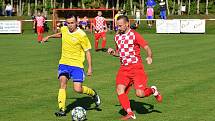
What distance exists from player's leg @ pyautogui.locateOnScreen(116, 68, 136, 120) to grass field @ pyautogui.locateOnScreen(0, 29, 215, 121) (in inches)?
10.4

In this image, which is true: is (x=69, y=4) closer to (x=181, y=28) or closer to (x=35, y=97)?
(x=181, y=28)

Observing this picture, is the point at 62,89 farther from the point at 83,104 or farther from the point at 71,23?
the point at 83,104

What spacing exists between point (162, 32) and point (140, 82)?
34613 mm

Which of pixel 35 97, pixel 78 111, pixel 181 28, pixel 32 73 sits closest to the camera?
pixel 78 111

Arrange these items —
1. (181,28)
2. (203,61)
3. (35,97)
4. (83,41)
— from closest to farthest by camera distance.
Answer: (83,41), (35,97), (203,61), (181,28)

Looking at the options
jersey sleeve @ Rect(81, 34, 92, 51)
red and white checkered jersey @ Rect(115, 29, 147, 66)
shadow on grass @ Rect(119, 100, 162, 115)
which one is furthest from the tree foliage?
red and white checkered jersey @ Rect(115, 29, 147, 66)

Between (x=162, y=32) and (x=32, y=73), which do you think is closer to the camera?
(x=32, y=73)

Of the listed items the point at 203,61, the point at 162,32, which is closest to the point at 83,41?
the point at 203,61

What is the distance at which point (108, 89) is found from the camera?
568 inches

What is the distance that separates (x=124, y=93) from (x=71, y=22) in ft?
5.89

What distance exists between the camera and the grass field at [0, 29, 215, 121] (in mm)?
10938

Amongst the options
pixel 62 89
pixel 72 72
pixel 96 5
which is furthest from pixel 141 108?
pixel 96 5

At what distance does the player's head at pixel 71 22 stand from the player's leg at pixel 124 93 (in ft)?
4.44

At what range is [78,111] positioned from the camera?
1006 cm
